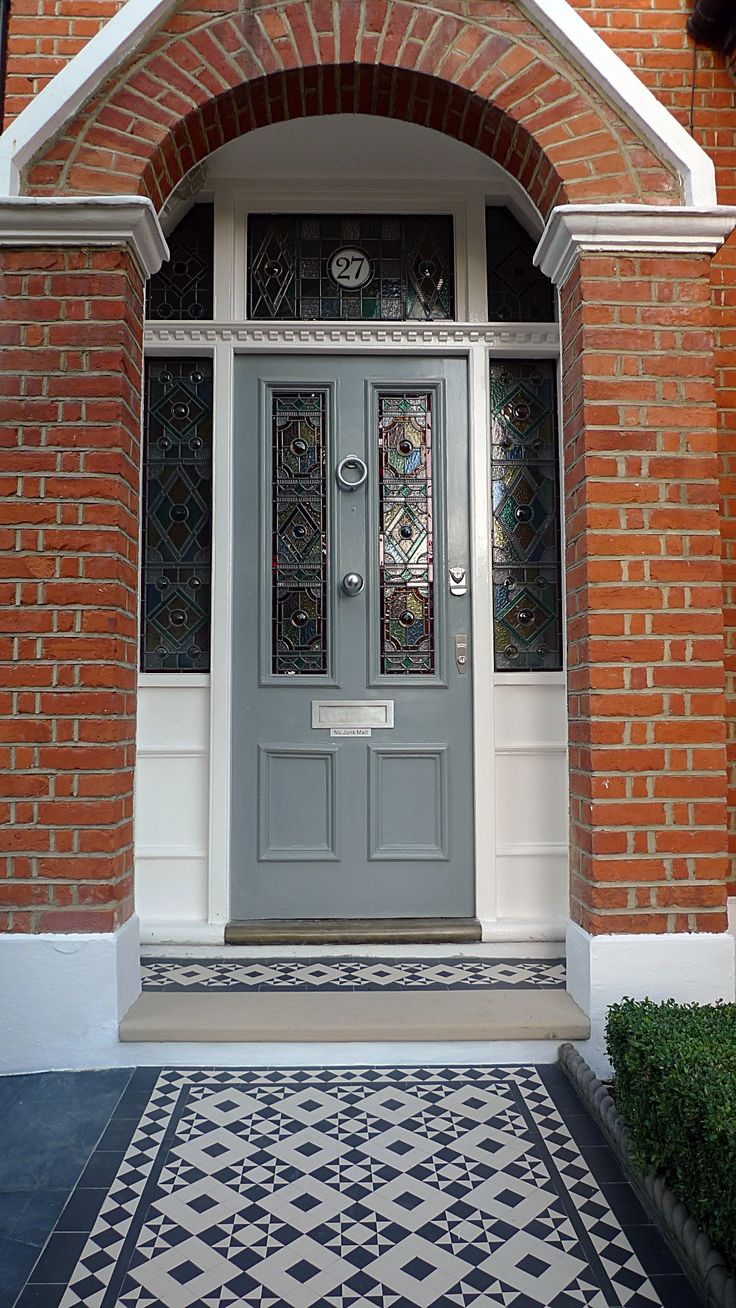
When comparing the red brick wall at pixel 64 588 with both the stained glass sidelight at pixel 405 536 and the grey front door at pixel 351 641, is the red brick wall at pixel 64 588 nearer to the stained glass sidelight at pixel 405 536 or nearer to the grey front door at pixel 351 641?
the grey front door at pixel 351 641

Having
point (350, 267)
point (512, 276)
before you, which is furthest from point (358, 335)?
point (512, 276)

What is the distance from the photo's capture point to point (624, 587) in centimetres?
257

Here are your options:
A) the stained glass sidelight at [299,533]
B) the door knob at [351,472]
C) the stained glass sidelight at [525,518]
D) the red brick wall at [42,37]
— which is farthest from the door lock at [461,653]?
the red brick wall at [42,37]

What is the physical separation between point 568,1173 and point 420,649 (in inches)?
72.1

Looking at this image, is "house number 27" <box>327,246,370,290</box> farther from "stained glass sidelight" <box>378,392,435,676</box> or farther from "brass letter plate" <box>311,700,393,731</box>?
"brass letter plate" <box>311,700,393,731</box>

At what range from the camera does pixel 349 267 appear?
3494mm

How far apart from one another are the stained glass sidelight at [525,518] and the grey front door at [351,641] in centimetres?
15

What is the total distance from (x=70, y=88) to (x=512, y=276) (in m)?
1.72

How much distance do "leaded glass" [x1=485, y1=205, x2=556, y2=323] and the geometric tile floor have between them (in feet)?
8.83

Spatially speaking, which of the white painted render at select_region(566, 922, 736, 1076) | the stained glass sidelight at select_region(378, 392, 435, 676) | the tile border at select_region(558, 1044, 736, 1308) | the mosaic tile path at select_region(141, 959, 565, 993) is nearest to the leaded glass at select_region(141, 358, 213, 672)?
the stained glass sidelight at select_region(378, 392, 435, 676)

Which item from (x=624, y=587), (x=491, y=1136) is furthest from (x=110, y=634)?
(x=491, y=1136)

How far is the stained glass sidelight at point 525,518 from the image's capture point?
3.43 metres

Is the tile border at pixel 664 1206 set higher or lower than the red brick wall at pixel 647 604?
lower

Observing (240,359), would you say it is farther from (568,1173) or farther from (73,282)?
(568,1173)
